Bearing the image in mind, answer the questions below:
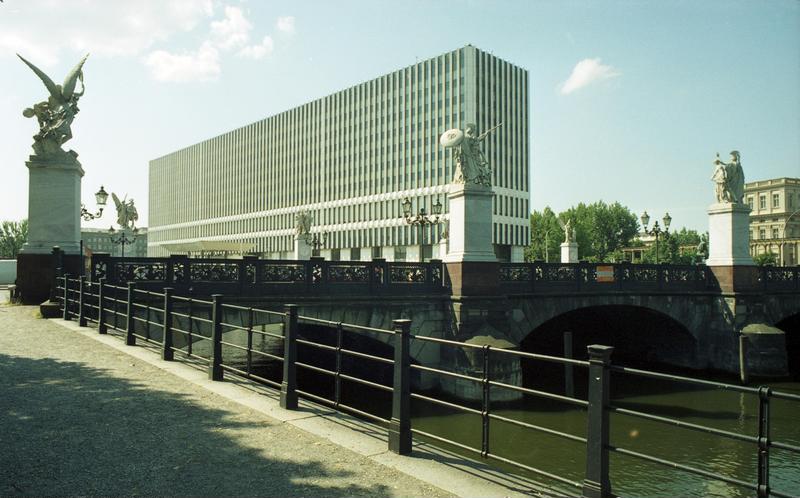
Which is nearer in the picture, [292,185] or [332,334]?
[332,334]

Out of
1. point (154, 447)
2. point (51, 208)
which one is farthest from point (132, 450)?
point (51, 208)

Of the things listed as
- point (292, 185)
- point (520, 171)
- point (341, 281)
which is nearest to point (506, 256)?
point (520, 171)

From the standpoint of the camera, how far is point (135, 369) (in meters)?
9.54

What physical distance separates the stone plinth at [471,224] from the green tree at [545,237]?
216 ft

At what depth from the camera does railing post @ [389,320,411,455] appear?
18.8 ft

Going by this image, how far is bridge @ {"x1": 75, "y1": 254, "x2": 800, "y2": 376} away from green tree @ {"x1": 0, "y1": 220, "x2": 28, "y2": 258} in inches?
3118

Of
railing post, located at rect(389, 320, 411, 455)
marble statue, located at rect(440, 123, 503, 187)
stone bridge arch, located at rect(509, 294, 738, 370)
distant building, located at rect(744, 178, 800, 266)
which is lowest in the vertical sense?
stone bridge arch, located at rect(509, 294, 738, 370)

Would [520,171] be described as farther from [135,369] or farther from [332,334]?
[135,369]

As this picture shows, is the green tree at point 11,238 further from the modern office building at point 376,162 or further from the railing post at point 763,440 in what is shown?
the railing post at point 763,440

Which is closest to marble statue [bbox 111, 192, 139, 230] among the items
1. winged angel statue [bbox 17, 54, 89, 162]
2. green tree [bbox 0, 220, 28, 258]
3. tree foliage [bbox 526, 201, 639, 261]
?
winged angel statue [bbox 17, 54, 89, 162]

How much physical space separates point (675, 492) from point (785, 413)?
9570mm

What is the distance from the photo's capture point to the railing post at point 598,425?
14.5ft

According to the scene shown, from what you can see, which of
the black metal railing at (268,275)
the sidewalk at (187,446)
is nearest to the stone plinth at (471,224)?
the black metal railing at (268,275)

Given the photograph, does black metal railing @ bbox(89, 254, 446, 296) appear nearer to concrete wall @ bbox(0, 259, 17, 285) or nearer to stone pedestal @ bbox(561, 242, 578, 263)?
stone pedestal @ bbox(561, 242, 578, 263)
